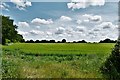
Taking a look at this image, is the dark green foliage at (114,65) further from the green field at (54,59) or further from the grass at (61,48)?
the grass at (61,48)

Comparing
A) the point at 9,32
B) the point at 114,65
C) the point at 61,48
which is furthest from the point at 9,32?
the point at 114,65

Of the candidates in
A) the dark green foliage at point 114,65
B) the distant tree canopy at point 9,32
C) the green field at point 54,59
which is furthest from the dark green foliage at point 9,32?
the dark green foliage at point 114,65

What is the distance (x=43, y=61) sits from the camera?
7.19m

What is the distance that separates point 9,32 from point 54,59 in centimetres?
164

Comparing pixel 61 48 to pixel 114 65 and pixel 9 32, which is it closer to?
pixel 9 32

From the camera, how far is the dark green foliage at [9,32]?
7.51 m

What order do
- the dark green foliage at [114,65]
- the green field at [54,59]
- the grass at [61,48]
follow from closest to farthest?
the dark green foliage at [114,65] → the green field at [54,59] → the grass at [61,48]

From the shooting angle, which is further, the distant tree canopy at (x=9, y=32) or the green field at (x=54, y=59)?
the distant tree canopy at (x=9, y=32)

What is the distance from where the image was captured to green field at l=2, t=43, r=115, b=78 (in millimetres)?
5883

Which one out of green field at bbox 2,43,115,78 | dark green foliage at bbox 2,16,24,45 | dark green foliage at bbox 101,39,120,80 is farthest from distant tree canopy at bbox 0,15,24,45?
dark green foliage at bbox 101,39,120,80

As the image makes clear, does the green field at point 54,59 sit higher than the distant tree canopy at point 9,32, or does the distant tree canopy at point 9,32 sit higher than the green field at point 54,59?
the distant tree canopy at point 9,32

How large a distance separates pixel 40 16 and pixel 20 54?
1.38m

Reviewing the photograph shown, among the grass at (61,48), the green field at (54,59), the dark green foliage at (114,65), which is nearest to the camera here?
A: the dark green foliage at (114,65)

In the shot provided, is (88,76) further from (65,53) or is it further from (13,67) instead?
(65,53)
